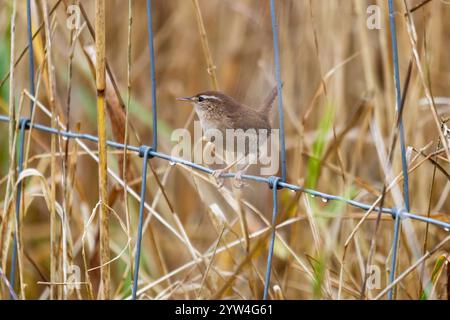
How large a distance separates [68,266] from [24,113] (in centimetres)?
128

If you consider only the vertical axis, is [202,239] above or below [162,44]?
below

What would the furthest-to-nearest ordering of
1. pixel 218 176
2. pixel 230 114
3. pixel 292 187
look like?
pixel 230 114 → pixel 218 176 → pixel 292 187

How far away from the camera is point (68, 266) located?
1253 millimetres

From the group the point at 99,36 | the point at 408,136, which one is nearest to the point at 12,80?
the point at 99,36

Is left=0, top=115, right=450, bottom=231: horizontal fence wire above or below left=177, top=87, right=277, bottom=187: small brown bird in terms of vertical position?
below

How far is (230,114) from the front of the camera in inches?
65.3

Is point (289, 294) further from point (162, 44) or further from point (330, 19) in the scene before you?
point (162, 44)

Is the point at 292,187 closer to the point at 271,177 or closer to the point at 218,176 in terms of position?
the point at 271,177

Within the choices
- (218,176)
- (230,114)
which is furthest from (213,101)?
(218,176)

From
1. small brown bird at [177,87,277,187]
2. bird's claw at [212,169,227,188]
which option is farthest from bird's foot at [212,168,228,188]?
small brown bird at [177,87,277,187]

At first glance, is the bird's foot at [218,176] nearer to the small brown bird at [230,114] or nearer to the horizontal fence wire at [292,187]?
the horizontal fence wire at [292,187]

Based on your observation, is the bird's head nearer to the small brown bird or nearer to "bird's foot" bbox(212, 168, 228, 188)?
the small brown bird

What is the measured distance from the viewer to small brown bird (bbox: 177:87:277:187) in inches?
62.2

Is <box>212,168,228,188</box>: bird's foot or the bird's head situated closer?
<box>212,168,228,188</box>: bird's foot
